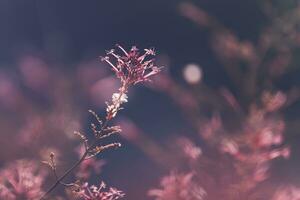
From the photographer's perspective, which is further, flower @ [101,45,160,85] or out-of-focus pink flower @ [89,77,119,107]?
out-of-focus pink flower @ [89,77,119,107]

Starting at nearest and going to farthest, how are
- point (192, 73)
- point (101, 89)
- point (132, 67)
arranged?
point (132, 67), point (101, 89), point (192, 73)

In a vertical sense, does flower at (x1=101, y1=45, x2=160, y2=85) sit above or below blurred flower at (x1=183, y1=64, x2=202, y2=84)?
below

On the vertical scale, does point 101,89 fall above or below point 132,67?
above

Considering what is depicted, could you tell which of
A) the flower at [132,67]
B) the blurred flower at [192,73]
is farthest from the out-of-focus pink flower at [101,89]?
the flower at [132,67]

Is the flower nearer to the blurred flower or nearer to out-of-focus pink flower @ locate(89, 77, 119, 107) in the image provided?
the blurred flower

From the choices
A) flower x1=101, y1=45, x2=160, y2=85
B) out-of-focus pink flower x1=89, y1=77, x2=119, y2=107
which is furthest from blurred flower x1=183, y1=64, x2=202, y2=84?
flower x1=101, y1=45, x2=160, y2=85

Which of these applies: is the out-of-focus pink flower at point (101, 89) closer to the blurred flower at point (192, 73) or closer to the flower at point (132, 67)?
the blurred flower at point (192, 73)

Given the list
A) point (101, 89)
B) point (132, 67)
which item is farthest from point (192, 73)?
point (132, 67)

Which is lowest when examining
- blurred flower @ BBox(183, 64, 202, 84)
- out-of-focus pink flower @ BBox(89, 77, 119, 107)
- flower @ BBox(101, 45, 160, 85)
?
flower @ BBox(101, 45, 160, 85)

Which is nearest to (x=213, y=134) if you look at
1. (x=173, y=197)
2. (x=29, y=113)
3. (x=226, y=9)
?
(x=173, y=197)

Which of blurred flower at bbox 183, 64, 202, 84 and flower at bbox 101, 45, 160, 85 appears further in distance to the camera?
blurred flower at bbox 183, 64, 202, 84

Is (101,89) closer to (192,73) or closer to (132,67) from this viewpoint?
(192,73)

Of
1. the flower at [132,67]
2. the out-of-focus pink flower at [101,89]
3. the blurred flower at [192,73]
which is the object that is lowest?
the flower at [132,67]
